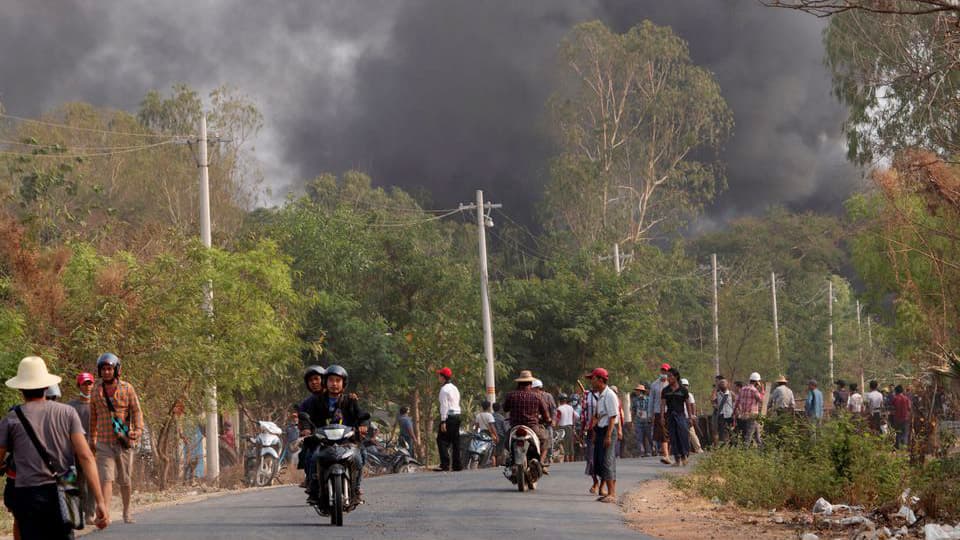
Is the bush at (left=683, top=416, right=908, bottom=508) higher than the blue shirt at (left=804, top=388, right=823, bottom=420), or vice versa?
the blue shirt at (left=804, top=388, right=823, bottom=420)

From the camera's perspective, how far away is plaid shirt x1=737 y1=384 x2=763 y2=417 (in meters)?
29.6

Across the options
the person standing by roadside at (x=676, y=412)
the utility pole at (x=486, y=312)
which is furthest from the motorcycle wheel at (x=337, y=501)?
the utility pole at (x=486, y=312)

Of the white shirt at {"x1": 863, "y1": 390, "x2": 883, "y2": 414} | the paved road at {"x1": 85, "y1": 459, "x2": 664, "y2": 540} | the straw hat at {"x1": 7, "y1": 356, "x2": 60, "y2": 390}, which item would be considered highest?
the straw hat at {"x1": 7, "y1": 356, "x2": 60, "y2": 390}

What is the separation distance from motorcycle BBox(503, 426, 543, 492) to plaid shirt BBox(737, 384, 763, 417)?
1041 cm

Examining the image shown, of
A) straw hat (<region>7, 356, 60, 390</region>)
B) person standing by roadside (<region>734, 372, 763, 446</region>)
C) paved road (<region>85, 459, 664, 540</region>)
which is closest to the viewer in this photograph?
straw hat (<region>7, 356, 60, 390</region>)

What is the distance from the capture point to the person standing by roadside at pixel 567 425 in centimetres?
3438

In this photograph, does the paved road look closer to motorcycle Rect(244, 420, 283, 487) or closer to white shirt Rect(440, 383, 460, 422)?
white shirt Rect(440, 383, 460, 422)

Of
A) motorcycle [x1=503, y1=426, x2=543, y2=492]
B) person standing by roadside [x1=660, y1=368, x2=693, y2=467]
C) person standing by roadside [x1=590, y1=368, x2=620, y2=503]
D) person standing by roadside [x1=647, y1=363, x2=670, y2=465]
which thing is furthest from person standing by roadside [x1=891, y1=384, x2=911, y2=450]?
person standing by roadside [x1=590, y1=368, x2=620, y2=503]

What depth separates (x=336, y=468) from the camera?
15.1m

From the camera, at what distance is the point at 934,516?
45.9 feet

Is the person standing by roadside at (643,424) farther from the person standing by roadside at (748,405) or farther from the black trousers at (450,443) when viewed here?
the black trousers at (450,443)

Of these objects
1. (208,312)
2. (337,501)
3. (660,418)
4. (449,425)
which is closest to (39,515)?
(337,501)

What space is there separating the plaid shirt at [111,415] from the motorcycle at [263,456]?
13473 mm

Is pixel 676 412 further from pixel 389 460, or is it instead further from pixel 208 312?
pixel 208 312
